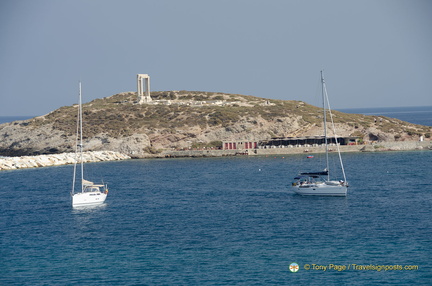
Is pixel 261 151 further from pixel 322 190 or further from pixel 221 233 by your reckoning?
pixel 221 233

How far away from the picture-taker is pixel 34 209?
221ft

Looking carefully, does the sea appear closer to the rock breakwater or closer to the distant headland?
the rock breakwater

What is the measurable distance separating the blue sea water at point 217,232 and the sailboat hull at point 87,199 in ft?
4.52

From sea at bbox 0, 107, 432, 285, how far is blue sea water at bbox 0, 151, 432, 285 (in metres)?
0.11

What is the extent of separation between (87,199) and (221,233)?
22684 mm

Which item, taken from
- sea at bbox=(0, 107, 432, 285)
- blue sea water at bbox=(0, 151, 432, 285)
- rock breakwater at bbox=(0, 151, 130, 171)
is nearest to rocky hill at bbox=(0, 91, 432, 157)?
rock breakwater at bbox=(0, 151, 130, 171)

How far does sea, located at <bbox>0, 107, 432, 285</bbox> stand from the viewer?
40.4 meters

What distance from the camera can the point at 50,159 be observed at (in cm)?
12569

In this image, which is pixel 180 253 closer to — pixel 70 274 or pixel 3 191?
pixel 70 274

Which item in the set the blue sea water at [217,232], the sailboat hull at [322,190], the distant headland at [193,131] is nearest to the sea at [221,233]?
the blue sea water at [217,232]

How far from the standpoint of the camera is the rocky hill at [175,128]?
5758 inches

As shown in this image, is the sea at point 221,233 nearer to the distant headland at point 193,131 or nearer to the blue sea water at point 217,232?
the blue sea water at point 217,232

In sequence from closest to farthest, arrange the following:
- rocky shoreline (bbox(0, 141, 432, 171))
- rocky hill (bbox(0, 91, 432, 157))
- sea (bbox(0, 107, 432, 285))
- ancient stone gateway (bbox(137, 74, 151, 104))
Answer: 1. sea (bbox(0, 107, 432, 285))
2. rocky shoreline (bbox(0, 141, 432, 171))
3. rocky hill (bbox(0, 91, 432, 157))
4. ancient stone gateway (bbox(137, 74, 151, 104))

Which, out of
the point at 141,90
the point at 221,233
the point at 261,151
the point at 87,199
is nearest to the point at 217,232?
the point at 221,233
